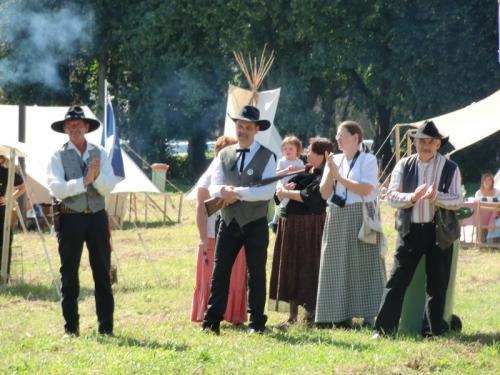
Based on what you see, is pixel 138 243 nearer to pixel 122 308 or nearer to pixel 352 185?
pixel 122 308

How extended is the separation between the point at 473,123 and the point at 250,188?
6.23m

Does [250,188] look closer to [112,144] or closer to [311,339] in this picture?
[311,339]

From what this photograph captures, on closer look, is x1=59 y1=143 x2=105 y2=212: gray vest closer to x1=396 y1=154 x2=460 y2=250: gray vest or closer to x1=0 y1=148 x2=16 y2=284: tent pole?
x1=396 y1=154 x2=460 y2=250: gray vest

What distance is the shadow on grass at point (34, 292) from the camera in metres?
10.5

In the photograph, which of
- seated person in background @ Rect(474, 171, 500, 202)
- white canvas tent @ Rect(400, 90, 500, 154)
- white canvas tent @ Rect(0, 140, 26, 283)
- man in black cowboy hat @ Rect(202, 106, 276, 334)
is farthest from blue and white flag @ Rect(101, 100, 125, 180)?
seated person in background @ Rect(474, 171, 500, 202)

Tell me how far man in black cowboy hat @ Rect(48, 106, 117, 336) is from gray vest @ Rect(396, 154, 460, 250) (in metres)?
2.05

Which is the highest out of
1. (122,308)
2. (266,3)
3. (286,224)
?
(266,3)

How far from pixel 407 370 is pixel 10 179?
5.82 meters

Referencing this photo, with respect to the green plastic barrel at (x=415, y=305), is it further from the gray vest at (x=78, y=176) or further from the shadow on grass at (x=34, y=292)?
the shadow on grass at (x=34, y=292)

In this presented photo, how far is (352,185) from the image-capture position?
7727mm

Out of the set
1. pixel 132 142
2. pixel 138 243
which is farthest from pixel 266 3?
pixel 138 243

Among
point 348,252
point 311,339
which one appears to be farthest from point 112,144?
point 311,339

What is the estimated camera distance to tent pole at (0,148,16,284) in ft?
35.8

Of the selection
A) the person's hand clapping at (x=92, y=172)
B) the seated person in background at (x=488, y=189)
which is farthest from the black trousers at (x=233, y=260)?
the seated person in background at (x=488, y=189)
